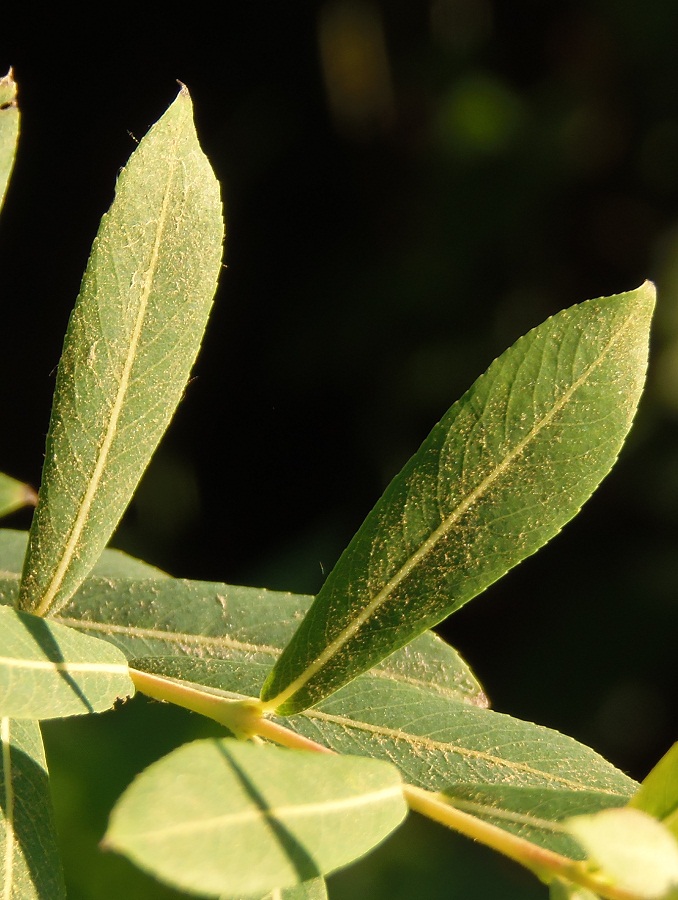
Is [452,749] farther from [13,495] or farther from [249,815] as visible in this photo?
[13,495]

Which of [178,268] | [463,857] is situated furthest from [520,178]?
[178,268]

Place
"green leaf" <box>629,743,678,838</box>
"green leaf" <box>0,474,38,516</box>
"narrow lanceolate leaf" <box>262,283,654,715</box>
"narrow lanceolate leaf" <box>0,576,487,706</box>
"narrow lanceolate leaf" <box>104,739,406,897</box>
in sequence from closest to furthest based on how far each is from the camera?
"narrow lanceolate leaf" <box>104,739,406,897</box> → "green leaf" <box>629,743,678,838</box> → "narrow lanceolate leaf" <box>262,283,654,715</box> → "narrow lanceolate leaf" <box>0,576,487,706</box> → "green leaf" <box>0,474,38,516</box>

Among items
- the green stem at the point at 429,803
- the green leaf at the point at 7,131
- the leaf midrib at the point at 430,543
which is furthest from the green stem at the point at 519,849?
the green leaf at the point at 7,131

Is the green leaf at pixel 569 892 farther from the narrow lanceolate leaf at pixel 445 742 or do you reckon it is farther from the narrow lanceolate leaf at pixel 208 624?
the narrow lanceolate leaf at pixel 208 624

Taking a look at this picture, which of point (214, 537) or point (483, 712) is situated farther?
point (214, 537)

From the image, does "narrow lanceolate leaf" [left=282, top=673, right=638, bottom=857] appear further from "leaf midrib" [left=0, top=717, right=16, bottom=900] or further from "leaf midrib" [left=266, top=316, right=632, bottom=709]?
"leaf midrib" [left=0, top=717, right=16, bottom=900]

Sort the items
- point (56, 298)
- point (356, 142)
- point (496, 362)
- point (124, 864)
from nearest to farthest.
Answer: point (496, 362), point (124, 864), point (56, 298), point (356, 142)

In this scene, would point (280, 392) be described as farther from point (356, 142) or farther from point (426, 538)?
point (426, 538)

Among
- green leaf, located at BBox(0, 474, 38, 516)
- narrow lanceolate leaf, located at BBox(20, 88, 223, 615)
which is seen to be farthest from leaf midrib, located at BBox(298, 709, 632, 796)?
green leaf, located at BBox(0, 474, 38, 516)
